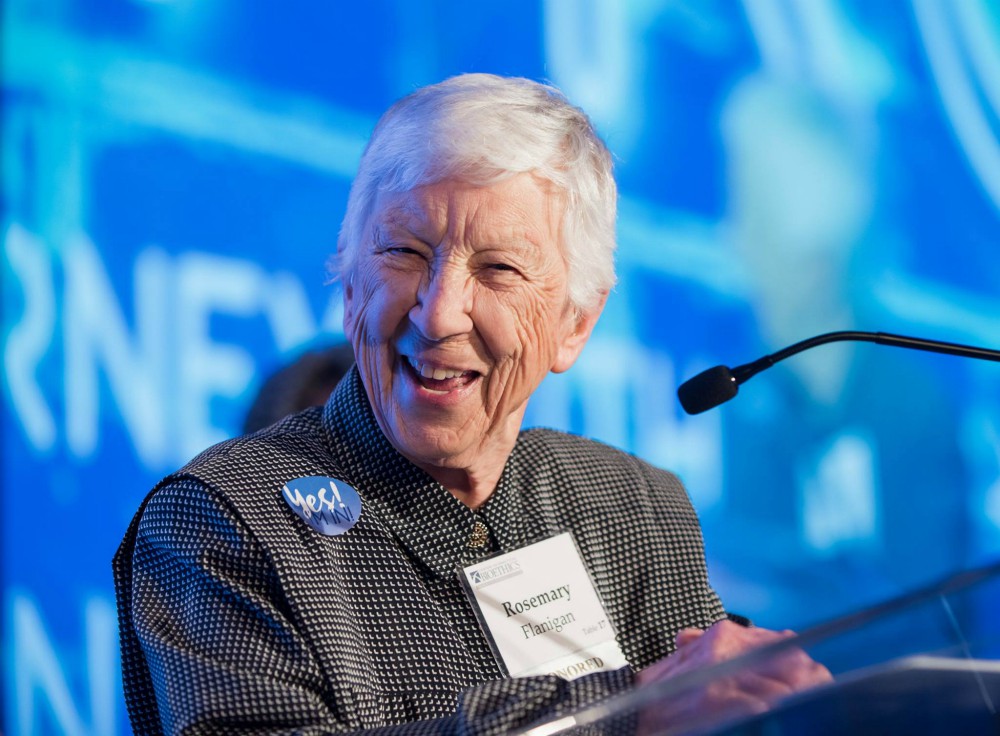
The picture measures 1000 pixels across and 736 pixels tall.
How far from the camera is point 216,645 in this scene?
3.94 feet

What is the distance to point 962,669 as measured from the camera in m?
0.74

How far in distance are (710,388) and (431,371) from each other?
354 millimetres

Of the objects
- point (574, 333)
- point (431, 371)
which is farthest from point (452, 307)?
point (574, 333)

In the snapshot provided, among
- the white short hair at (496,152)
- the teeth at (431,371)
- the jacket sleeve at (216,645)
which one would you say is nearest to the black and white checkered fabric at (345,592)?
the jacket sleeve at (216,645)

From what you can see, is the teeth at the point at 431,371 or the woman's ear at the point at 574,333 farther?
the woman's ear at the point at 574,333

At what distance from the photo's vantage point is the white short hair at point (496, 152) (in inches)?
56.1

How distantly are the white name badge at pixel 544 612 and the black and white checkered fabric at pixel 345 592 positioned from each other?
0.02 meters

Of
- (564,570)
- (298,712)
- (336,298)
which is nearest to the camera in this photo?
(298,712)

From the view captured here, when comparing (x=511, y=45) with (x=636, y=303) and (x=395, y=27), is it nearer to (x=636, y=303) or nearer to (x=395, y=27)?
(x=395, y=27)

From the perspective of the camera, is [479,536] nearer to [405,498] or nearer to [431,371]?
[405,498]

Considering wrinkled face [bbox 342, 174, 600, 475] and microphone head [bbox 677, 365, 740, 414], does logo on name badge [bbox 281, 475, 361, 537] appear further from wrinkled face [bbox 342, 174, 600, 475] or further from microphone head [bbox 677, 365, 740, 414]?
microphone head [bbox 677, 365, 740, 414]

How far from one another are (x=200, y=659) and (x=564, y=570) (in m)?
0.56

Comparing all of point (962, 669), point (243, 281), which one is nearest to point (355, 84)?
point (243, 281)

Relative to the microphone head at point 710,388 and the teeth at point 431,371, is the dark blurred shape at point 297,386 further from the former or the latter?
the microphone head at point 710,388
